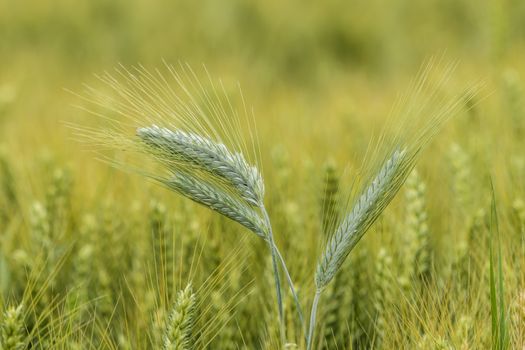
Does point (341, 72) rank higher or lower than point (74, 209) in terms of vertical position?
higher

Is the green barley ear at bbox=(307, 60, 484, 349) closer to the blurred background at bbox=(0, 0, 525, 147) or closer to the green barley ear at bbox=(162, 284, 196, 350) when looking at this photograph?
the green barley ear at bbox=(162, 284, 196, 350)

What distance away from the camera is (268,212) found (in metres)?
1.69

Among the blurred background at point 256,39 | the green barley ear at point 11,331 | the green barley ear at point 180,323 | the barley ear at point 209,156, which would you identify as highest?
the blurred background at point 256,39

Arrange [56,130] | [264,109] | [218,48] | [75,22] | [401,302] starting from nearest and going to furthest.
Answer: [401,302] → [56,130] → [264,109] → [218,48] → [75,22]

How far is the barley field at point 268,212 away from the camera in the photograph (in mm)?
1049

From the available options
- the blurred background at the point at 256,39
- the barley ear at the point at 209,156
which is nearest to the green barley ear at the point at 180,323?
the barley ear at the point at 209,156

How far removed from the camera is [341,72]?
13.4ft

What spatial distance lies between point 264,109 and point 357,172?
2024 mm

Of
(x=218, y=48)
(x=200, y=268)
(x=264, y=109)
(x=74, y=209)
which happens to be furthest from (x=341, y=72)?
(x=200, y=268)

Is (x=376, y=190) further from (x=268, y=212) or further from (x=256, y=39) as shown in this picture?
(x=256, y=39)

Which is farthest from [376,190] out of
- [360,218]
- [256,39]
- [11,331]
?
[256,39]

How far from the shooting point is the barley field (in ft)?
3.44

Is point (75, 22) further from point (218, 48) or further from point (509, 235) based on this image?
point (509, 235)

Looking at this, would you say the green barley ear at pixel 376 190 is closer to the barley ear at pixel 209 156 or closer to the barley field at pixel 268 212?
the barley field at pixel 268 212
